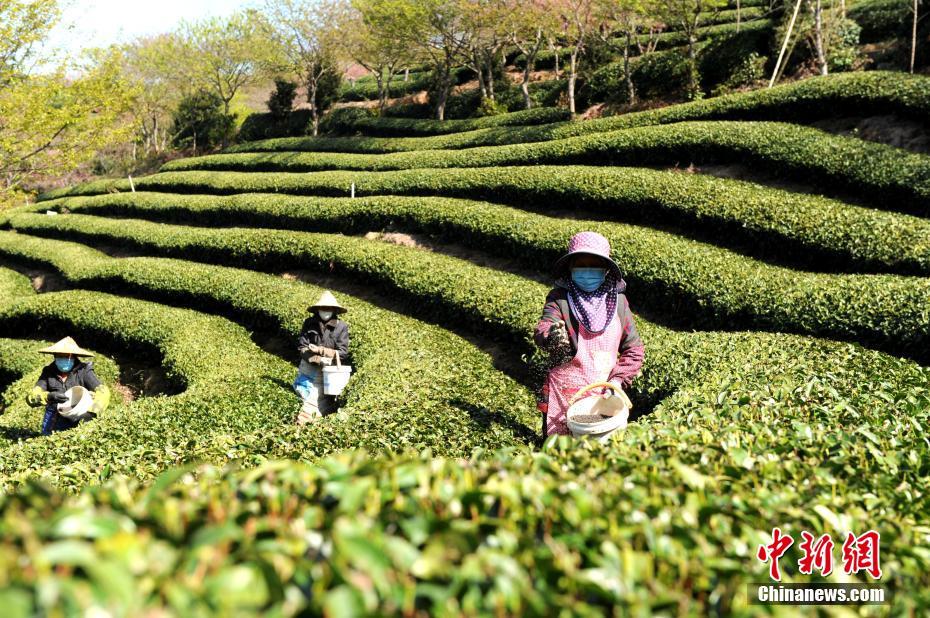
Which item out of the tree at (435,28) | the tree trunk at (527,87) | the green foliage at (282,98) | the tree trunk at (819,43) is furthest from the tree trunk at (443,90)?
the tree trunk at (819,43)

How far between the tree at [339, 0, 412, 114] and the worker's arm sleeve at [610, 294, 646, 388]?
3145cm

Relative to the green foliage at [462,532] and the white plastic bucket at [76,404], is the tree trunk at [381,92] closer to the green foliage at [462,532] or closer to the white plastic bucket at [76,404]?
the white plastic bucket at [76,404]

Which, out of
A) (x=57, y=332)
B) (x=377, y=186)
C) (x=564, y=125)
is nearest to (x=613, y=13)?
(x=564, y=125)

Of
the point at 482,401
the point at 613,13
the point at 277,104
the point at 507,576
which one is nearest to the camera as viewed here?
the point at 507,576

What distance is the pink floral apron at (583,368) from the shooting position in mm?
5246

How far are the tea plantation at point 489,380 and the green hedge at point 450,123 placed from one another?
1.11 ft

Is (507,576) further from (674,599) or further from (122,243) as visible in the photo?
→ (122,243)

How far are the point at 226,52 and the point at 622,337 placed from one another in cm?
4731

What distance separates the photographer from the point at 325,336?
9.16 metres

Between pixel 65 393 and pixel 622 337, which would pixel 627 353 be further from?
pixel 65 393

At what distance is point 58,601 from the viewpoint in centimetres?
119

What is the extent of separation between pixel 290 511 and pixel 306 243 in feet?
51.5

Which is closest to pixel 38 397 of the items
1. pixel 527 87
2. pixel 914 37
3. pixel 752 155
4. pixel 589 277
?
pixel 589 277

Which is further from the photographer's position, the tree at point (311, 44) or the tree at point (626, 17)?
the tree at point (311, 44)
